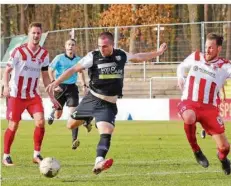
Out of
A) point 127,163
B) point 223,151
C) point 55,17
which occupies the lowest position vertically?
point 55,17

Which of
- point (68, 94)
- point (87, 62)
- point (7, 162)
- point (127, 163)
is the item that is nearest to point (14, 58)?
point (7, 162)

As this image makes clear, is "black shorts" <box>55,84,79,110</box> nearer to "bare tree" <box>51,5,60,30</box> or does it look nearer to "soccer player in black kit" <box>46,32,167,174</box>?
"soccer player in black kit" <box>46,32,167,174</box>

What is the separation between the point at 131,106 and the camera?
2816 cm

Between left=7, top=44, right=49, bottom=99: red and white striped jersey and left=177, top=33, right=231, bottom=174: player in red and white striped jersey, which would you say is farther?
left=7, top=44, right=49, bottom=99: red and white striped jersey

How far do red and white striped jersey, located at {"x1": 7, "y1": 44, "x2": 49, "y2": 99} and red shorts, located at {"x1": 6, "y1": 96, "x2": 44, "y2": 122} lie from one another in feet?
0.25

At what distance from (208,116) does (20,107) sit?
3.21 metres

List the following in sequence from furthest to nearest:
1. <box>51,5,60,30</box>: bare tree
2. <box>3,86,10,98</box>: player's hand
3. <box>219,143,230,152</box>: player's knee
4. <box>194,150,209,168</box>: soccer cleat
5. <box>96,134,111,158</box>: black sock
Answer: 1. <box>51,5,60,30</box>: bare tree
2. <box>3,86,10,98</box>: player's hand
3. <box>194,150,209,168</box>: soccer cleat
4. <box>219,143,230,152</box>: player's knee
5. <box>96,134,111,158</box>: black sock

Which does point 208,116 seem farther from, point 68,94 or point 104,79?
point 68,94

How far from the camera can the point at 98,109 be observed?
1114 centimetres

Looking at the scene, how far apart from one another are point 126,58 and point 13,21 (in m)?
47.6

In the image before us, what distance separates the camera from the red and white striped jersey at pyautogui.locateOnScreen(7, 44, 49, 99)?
1246 centimetres

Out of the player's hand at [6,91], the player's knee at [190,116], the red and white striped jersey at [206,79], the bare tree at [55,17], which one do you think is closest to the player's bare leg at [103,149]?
the player's knee at [190,116]

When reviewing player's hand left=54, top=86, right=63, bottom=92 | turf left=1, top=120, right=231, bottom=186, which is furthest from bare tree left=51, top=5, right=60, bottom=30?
player's hand left=54, top=86, right=63, bottom=92

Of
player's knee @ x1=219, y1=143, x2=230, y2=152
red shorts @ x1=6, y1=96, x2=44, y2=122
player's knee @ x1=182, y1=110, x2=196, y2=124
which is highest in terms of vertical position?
player's knee @ x1=182, y1=110, x2=196, y2=124
